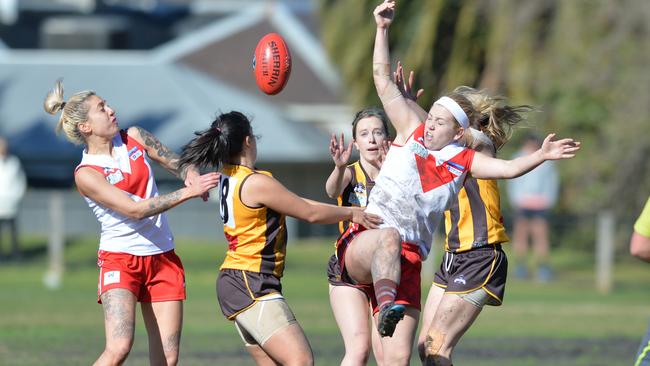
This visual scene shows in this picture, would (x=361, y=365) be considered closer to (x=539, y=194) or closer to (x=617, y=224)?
(x=539, y=194)

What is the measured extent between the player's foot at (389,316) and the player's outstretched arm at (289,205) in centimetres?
65

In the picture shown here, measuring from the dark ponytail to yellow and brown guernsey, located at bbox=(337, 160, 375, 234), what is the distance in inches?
37.1

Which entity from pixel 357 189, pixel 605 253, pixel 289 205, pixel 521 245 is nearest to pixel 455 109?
pixel 357 189

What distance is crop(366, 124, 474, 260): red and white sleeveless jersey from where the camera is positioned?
6.77 meters

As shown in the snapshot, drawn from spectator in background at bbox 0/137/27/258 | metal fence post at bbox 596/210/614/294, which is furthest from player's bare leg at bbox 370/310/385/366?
spectator in background at bbox 0/137/27/258

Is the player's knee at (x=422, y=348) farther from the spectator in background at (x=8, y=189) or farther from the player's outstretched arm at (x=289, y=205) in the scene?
the spectator in background at (x=8, y=189)

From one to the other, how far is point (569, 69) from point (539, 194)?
2838 millimetres

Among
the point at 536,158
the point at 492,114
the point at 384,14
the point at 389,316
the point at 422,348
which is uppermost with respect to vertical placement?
the point at 384,14

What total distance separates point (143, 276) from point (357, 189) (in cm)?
148

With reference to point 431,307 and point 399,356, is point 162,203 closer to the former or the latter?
point 399,356

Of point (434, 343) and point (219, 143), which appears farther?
point (434, 343)

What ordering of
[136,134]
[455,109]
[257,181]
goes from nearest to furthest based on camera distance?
[257,181] → [455,109] → [136,134]

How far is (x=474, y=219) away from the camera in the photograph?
7273 millimetres

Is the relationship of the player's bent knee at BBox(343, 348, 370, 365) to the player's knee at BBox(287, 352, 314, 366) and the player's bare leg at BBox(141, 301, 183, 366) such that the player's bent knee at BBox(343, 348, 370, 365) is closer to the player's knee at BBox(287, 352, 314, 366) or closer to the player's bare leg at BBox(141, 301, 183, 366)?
the player's knee at BBox(287, 352, 314, 366)
